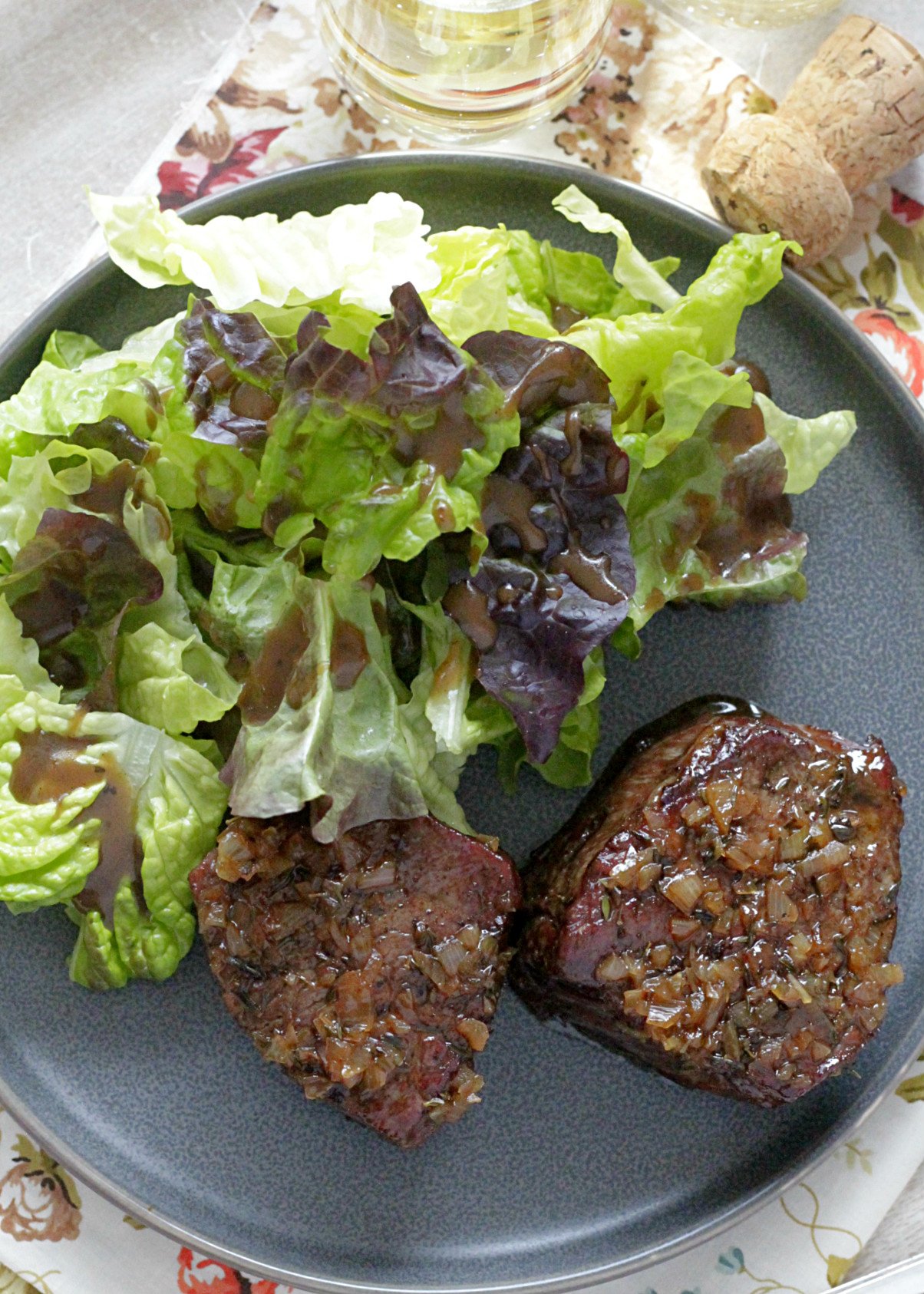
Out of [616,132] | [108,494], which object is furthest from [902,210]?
[108,494]

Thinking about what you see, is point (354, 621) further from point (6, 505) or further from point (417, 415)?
point (6, 505)

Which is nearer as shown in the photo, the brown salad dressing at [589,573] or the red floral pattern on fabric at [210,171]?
the brown salad dressing at [589,573]

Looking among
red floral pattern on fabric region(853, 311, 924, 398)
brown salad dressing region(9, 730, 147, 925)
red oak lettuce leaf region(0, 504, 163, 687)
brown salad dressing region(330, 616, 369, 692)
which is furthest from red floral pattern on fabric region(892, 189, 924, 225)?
brown salad dressing region(9, 730, 147, 925)

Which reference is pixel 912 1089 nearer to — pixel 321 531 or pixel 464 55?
pixel 321 531

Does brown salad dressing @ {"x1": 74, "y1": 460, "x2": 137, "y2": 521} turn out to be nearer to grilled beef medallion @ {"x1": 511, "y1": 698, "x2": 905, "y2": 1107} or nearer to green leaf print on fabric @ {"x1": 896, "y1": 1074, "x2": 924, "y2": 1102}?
grilled beef medallion @ {"x1": 511, "y1": 698, "x2": 905, "y2": 1107}

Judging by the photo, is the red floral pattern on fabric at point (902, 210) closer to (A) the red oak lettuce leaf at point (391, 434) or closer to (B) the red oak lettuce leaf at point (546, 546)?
(B) the red oak lettuce leaf at point (546, 546)

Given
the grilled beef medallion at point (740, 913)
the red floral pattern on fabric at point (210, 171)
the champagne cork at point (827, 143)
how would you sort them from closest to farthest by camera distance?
the grilled beef medallion at point (740, 913)
the champagne cork at point (827, 143)
the red floral pattern on fabric at point (210, 171)

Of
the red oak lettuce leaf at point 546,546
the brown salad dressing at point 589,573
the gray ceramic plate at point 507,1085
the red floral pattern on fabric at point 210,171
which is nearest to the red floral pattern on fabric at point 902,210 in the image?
the gray ceramic plate at point 507,1085
